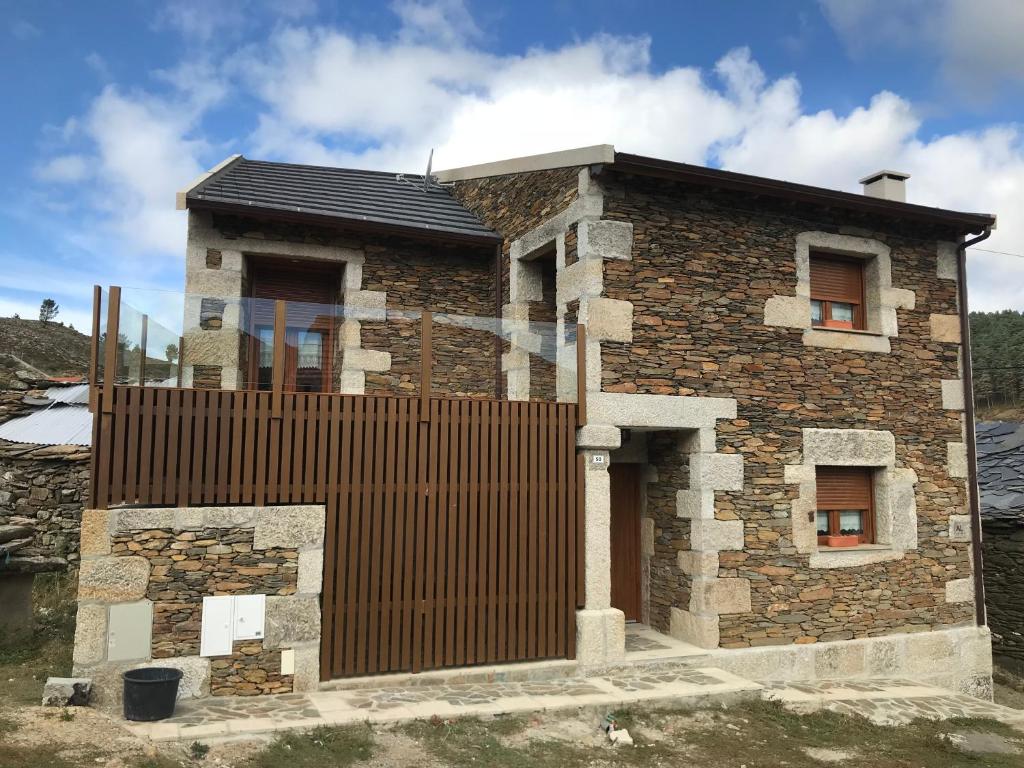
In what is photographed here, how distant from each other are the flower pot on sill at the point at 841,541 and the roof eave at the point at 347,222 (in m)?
5.05

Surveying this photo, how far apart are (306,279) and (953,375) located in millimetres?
7737

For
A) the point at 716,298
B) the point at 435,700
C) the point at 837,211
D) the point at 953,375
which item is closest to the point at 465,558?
the point at 435,700

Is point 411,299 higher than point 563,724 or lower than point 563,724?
higher

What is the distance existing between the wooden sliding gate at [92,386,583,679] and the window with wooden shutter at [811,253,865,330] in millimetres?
3404

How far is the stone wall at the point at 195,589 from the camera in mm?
6027

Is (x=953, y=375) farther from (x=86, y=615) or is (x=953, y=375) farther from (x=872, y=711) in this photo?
(x=86, y=615)

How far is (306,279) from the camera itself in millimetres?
9297

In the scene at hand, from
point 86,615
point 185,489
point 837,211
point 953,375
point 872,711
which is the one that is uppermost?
point 837,211

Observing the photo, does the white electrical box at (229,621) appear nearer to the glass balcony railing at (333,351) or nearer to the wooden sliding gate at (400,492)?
the wooden sliding gate at (400,492)

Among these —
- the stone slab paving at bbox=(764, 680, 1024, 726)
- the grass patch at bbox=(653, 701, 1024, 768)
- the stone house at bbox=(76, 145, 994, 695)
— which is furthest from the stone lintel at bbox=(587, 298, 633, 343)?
the stone slab paving at bbox=(764, 680, 1024, 726)

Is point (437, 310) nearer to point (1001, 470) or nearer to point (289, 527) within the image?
point (289, 527)

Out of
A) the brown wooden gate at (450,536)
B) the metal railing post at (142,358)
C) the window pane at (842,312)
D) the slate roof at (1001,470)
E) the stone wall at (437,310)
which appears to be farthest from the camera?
the slate roof at (1001,470)

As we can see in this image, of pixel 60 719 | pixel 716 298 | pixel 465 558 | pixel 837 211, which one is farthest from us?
pixel 837 211

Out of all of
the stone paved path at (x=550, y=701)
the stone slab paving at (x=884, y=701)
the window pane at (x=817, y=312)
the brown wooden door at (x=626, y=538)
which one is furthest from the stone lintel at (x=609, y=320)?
the stone slab paving at (x=884, y=701)
